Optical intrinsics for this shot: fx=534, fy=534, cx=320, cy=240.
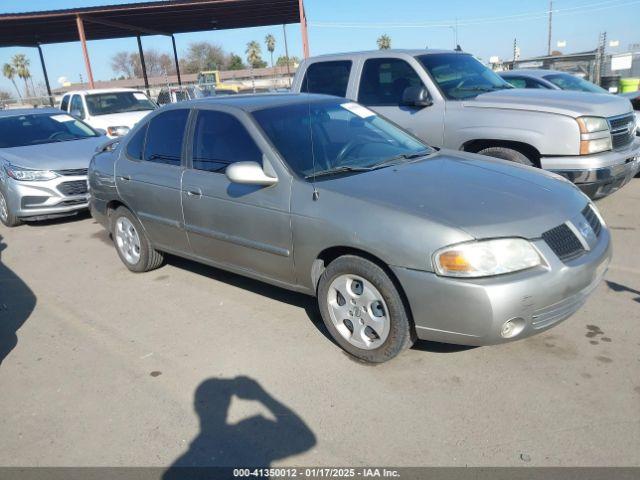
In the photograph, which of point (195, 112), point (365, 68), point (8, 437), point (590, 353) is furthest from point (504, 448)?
point (365, 68)

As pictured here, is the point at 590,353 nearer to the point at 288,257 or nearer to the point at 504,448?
the point at 504,448

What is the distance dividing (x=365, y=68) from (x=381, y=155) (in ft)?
9.42

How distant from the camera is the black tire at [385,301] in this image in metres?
3.18

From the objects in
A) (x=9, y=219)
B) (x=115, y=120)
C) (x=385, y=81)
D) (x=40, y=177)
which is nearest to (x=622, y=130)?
(x=385, y=81)

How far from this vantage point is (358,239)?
10.7ft

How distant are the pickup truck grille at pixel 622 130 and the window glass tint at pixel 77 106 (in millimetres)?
11209

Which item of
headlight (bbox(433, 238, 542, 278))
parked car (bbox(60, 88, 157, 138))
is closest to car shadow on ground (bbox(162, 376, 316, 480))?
headlight (bbox(433, 238, 542, 278))

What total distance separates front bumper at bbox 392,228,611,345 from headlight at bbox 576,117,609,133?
265 cm

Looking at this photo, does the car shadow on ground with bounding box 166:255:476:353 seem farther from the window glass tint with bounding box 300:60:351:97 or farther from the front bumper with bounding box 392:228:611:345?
the window glass tint with bounding box 300:60:351:97

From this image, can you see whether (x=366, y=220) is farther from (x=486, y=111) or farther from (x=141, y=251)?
(x=486, y=111)

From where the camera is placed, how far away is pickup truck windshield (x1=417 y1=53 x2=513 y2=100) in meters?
6.17

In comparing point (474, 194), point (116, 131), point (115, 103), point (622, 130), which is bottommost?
point (116, 131)

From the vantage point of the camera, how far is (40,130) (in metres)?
8.76

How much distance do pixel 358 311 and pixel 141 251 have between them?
9.16 feet
